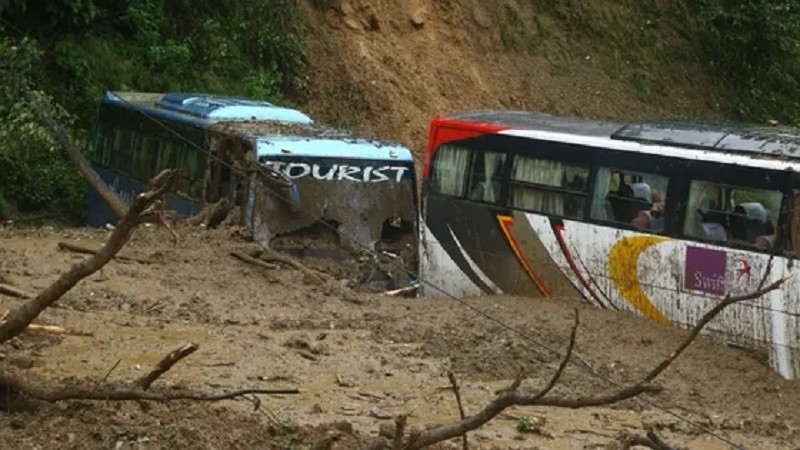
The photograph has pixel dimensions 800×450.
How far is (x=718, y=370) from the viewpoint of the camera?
14.6 metres

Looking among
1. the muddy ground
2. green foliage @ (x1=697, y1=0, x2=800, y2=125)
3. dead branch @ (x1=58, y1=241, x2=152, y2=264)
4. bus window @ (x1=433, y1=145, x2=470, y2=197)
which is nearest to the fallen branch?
the muddy ground

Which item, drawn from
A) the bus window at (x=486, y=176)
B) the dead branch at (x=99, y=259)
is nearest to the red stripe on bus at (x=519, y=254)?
the bus window at (x=486, y=176)

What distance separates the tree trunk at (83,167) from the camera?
64.6 feet

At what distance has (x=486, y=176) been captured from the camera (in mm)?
17344

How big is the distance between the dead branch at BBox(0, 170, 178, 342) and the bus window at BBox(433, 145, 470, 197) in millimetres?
8778

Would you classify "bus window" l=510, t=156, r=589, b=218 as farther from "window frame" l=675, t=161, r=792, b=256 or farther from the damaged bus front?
the damaged bus front

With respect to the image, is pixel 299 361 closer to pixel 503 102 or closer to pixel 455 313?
pixel 455 313

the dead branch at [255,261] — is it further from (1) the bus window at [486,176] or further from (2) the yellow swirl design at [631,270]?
(2) the yellow swirl design at [631,270]

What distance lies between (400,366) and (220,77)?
14.0 m

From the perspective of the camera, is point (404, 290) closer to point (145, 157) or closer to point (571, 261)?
point (571, 261)

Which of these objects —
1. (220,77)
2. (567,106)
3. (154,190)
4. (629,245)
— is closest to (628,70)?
(567,106)

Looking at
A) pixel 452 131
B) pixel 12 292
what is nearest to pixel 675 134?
pixel 452 131

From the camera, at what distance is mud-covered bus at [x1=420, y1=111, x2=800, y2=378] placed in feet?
48.7

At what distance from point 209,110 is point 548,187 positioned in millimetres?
4813
